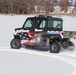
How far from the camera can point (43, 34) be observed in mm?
12312

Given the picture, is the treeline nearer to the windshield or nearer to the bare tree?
the bare tree

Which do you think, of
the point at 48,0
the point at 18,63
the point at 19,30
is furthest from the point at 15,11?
the point at 18,63

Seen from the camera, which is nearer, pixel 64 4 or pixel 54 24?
pixel 54 24

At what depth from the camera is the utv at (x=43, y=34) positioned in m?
12.1

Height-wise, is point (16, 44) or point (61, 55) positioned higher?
point (16, 44)

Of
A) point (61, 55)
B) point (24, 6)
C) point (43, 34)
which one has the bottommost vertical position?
point (61, 55)

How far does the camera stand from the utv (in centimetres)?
1214

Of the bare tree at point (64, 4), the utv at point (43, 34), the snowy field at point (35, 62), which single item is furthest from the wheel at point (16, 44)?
the bare tree at point (64, 4)

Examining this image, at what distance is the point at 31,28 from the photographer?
12664 millimetres

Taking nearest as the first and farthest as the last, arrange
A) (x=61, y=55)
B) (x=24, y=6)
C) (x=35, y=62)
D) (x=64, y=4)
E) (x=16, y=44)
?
1. (x=35, y=62)
2. (x=61, y=55)
3. (x=16, y=44)
4. (x=24, y=6)
5. (x=64, y=4)

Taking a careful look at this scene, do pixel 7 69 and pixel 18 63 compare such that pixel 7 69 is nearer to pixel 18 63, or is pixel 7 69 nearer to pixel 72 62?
pixel 18 63

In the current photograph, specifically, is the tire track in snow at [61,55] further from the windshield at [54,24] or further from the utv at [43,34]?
the windshield at [54,24]

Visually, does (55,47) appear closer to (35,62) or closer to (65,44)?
(65,44)

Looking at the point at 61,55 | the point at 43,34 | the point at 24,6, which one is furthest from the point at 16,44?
the point at 24,6
